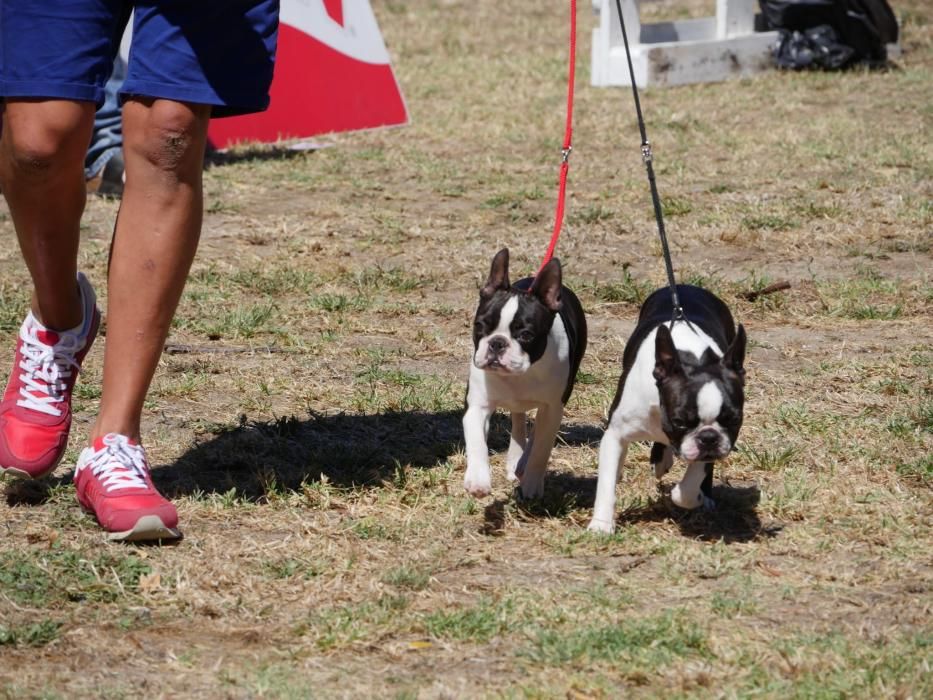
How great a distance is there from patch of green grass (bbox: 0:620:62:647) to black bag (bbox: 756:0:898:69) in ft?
31.9

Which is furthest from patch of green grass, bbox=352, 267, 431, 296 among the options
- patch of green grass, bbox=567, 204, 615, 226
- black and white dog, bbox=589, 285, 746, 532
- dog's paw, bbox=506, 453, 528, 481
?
black and white dog, bbox=589, 285, 746, 532

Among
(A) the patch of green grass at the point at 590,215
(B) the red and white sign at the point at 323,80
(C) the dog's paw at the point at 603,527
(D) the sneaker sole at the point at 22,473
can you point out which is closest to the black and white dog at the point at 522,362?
(C) the dog's paw at the point at 603,527

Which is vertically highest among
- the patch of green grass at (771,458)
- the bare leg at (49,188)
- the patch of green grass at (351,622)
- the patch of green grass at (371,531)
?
the bare leg at (49,188)

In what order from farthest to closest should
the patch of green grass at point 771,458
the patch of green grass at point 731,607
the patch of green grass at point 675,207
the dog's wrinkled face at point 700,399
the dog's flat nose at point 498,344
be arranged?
1. the patch of green grass at point 675,207
2. the patch of green grass at point 771,458
3. the dog's flat nose at point 498,344
4. the dog's wrinkled face at point 700,399
5. the patch of green grass at point 731,607

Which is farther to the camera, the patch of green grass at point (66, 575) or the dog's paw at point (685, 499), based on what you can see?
the dog's paw at point (685, 499)

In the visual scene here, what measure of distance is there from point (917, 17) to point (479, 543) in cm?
1193

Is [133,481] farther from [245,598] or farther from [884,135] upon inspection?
[884,135]

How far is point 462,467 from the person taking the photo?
4.34 m

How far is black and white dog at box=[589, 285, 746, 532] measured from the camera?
3.55 meters

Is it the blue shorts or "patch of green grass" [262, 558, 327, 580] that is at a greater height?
the blue shorts

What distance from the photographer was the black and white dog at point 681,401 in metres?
3.55

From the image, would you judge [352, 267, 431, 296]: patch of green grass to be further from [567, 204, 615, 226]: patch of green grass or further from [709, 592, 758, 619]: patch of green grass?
[709, 592, 758, 619]: patch of green grass

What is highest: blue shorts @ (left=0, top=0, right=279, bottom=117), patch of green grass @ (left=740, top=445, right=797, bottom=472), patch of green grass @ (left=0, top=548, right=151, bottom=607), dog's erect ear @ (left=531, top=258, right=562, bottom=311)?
blue shorts @ (left=0, top=0, right=279, bottom=117)

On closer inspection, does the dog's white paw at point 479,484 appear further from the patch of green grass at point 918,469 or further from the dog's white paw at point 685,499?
the patch of green grass at point 918,469
